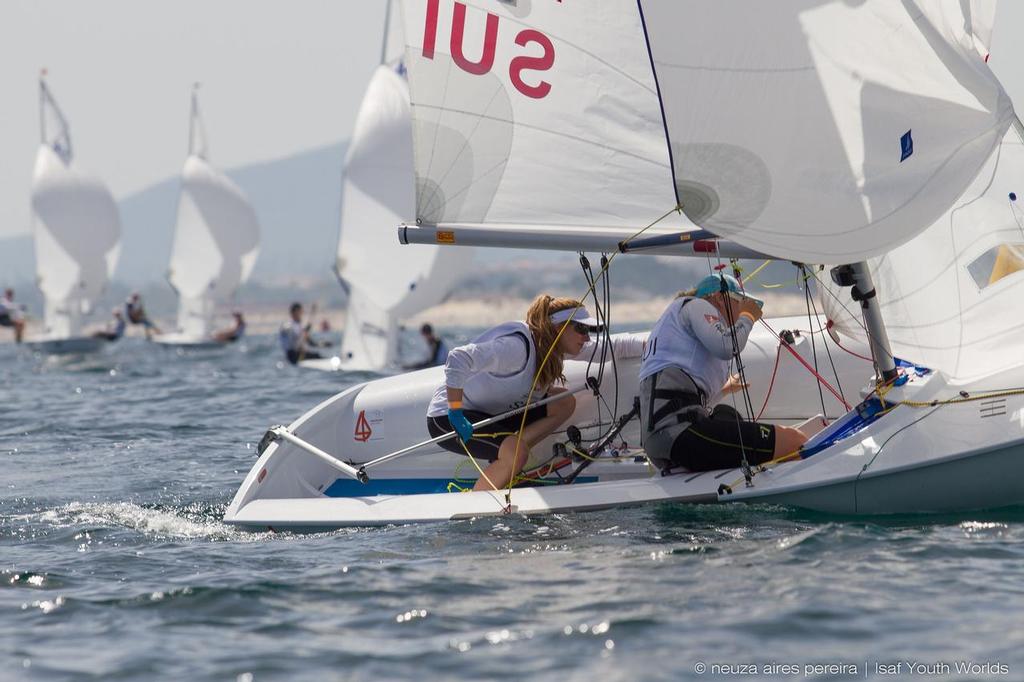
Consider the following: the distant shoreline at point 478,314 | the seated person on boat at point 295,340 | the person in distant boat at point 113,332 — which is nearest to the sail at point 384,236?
the seated person on boat at point 295,340

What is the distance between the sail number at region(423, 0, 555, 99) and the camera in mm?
6082

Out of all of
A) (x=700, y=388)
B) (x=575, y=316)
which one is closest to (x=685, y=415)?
(x=700, y=388)

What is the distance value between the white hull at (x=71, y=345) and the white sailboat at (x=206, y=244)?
3.82 metres

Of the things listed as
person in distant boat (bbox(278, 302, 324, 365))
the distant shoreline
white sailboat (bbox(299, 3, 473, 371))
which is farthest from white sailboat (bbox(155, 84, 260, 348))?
the distant shoreline

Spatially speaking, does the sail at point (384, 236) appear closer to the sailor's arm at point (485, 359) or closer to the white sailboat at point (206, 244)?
the sailor's arm at point (485, 359)

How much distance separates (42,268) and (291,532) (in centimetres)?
2906

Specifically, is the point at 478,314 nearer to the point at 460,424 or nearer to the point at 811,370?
the point at 811,370

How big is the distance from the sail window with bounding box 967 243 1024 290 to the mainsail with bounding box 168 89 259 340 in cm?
2980

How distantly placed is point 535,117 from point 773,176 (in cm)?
134

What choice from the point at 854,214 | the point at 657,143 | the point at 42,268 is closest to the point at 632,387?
the point at 657,143

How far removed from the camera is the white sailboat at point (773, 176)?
5.25 metres

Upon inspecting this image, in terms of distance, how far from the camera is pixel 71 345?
97.6 feet

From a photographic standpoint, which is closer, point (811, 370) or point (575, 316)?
point (575, 316)

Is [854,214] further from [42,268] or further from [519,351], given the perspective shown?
[42,268]
